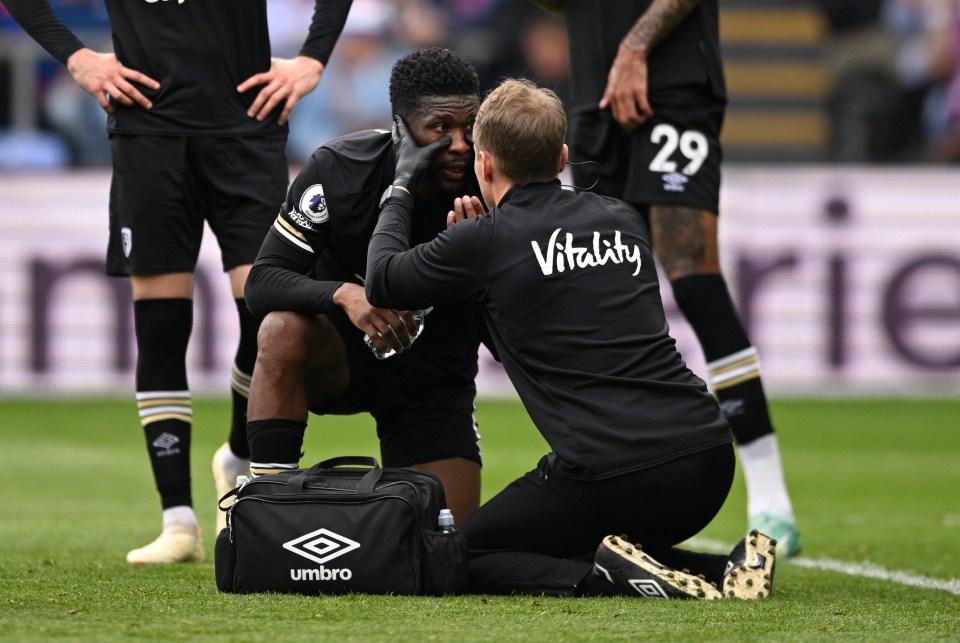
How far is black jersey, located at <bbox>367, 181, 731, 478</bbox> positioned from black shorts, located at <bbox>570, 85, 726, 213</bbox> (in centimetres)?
142

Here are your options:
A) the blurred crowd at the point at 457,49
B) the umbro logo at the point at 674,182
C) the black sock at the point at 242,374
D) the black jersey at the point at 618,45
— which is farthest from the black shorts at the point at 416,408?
the blurred crowd at the point at 457,49

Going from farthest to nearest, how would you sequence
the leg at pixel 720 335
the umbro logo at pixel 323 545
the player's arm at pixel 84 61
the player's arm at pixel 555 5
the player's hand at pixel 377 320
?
1. the player's arm at pixel 555 5
2. the leg at pixel 720 335
3. the player's arm at pixel 84 61
4. the player's hand at pixel 377 320
5. the umbro logo at pixel 323 545

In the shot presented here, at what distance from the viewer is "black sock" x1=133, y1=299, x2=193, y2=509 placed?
479cm

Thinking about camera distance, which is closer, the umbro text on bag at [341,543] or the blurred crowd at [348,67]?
the umbro text on bag at [341,543]

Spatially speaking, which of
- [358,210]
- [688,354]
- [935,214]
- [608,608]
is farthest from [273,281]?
[935,214]

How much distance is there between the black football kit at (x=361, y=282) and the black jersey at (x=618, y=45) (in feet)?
3.89

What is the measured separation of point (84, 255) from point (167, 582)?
7442 mm

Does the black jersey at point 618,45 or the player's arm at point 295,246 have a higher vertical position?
the black jersey at point 618,45

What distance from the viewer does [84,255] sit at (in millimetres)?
11039

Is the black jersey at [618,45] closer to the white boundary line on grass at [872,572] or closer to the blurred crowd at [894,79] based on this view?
the white boundary line on grass at [872,572]

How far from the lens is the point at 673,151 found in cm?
516

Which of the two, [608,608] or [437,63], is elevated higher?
[437,63]

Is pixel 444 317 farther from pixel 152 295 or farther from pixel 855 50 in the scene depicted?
pixel 855 50

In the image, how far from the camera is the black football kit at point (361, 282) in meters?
4.21
